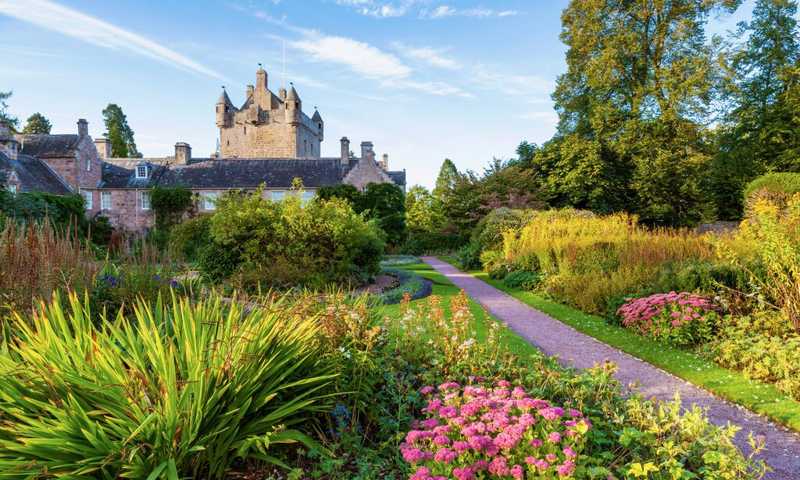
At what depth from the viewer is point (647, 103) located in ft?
83.0

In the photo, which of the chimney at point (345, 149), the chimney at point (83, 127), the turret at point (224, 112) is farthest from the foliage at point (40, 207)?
the turret at point (224, 112)

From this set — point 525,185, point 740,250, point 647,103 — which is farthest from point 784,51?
point 740,250

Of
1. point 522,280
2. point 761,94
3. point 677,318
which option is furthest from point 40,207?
point 761,94

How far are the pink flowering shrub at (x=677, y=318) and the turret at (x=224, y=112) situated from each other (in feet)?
159

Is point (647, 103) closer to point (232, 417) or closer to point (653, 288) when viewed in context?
point (653, 288)

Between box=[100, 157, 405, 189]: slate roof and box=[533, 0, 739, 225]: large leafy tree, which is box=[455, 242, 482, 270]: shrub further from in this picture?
box=[100, 157, 405, 189]: slate roof

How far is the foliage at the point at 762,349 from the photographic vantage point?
5129 mm

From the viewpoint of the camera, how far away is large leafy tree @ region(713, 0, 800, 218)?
75.7ft

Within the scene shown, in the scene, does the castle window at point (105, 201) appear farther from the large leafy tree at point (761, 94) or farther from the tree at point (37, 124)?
the large leafy tree at point (761, 94)

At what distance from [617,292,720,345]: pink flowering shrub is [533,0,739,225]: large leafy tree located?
18473mm

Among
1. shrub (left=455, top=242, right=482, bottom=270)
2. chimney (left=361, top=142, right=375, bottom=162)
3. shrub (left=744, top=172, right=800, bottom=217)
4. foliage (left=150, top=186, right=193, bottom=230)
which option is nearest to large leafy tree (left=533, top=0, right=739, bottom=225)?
shrub (left=744, top=172, right=800, bottom=217)

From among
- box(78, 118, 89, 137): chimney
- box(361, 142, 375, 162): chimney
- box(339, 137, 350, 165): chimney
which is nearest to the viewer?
box(78, 118, 89, 137): chimney

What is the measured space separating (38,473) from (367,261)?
11.0 metres

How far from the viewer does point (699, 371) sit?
566 centimetres
